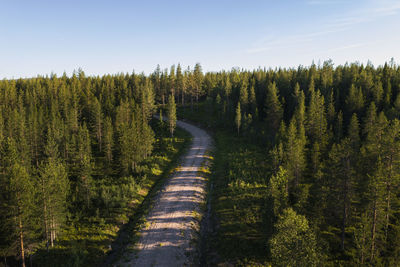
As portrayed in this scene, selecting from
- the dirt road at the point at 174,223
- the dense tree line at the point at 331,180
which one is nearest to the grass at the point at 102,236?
the dirt road at the point at 174,223

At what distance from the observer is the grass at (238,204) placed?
87.9 feet

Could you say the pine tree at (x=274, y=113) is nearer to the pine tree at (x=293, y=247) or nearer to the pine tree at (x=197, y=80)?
the pine tree at (x=197, y=80)

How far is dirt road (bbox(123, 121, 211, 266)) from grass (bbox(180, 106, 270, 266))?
2.52 m

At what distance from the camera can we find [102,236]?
2966 cm

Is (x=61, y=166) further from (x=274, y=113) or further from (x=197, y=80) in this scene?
(x=197, y=80)

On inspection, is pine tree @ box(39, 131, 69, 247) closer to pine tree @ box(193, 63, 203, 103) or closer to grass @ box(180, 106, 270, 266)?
grass @ box(180, 106, 270, 266)

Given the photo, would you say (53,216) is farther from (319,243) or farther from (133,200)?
(319,243)

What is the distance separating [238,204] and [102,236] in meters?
19.1

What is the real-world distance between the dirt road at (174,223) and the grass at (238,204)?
2.52m

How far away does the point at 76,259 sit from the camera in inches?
952

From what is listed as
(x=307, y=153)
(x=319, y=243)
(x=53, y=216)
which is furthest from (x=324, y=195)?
(x=53, y=216)

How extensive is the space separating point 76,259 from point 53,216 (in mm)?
7310

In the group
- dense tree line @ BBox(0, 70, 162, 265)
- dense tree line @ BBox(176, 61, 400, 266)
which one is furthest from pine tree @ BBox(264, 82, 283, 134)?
dense tree line @ BBox(0, 70, 162, 265)

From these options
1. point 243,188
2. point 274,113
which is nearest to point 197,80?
point 274,113
